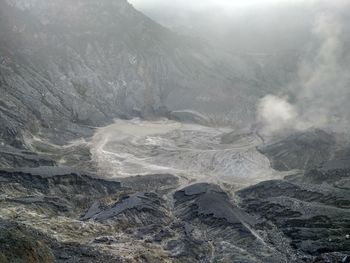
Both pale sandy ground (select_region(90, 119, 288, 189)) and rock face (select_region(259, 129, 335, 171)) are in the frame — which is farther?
rock face (select_region(259, 129, 335, 171))

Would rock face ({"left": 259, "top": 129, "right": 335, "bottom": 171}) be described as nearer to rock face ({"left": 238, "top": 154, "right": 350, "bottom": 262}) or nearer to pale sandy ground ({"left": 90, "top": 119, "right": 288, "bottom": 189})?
pale sandy ground ({"left": 90, "top": 119, "right": 288, "bottom": 189})

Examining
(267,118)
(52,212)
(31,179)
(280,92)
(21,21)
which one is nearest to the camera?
(52,212)

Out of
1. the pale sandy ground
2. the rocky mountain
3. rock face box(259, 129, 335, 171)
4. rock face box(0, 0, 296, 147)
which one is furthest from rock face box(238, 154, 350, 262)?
rock face box(0, 0, 296, 147)

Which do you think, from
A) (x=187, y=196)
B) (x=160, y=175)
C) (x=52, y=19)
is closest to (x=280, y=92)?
(x=52, y=19)

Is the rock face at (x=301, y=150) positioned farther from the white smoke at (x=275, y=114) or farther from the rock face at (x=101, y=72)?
the rock face at (x=101, y=72)

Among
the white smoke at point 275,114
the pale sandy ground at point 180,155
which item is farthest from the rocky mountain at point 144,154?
the white smoke at point 275,114

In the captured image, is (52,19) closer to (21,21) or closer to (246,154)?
(21,21)

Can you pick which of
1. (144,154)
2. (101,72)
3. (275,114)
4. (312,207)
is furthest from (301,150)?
(101,72)
